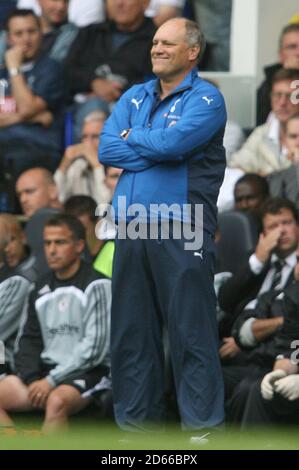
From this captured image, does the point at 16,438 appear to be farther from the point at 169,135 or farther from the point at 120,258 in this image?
the point at 169,135

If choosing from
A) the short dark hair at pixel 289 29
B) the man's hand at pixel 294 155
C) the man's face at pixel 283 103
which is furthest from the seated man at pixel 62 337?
the short dark hair at pixel 289 29

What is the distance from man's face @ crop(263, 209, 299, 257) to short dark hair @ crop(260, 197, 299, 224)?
0.09 feet

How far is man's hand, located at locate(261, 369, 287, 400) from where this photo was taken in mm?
8391

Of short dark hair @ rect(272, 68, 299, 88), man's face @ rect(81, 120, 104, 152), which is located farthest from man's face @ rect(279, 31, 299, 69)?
man's face @ rect(81, 120, 104, 152)

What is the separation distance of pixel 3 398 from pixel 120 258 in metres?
2.29

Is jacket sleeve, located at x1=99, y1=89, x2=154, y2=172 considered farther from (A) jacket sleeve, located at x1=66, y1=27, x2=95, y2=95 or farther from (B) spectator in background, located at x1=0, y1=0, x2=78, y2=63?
(B) spectator in background, located at x1=0, y1=0, x2=78, y2=63

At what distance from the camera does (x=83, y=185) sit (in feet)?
37.1

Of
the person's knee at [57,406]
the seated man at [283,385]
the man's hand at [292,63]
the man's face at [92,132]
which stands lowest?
the person's knee at [57,406]

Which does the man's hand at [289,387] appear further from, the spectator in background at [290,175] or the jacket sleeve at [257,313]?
the spectator in background at [290,175]

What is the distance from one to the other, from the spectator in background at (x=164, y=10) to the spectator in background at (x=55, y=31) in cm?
68

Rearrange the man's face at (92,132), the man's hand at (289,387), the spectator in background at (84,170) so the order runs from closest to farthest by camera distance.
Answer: the man's hand at (289,387) < the spectator in background at (84,170) < the man's face at (92,132)

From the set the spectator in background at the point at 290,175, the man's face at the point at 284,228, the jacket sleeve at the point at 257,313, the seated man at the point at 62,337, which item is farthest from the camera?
the spectator in background at the point at 290,175

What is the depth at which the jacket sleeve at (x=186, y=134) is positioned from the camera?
737 centimetres
